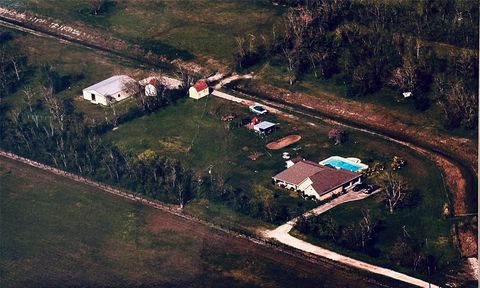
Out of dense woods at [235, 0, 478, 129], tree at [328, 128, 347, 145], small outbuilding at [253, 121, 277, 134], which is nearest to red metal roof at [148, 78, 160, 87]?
dense woods at [235, 0, 478, 129]

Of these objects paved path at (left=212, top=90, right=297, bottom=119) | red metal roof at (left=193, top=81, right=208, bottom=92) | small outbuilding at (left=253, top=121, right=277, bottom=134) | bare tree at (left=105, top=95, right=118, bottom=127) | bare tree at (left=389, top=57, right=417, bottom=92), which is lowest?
bare tree at (left=105, top=95, right=118, bottom=127)

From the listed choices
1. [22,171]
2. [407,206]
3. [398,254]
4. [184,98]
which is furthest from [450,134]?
[22,171]

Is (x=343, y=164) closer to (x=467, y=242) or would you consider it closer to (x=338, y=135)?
(x=338, y=135)

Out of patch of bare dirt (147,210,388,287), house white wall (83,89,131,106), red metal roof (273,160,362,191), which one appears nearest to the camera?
patch of bare dirt (147,210,388,287)

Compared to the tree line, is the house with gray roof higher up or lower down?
higher up

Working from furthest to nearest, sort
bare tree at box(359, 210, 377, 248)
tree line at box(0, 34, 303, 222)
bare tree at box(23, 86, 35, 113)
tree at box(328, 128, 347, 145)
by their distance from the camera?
bare tree at box(23, 86, 35, 113), tree at box(328, 128, 347, 145), tree line at box(0, 34, 303, 222), bare tree at box(359, 210, 377, 248)

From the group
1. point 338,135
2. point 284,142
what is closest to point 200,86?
point 284,142

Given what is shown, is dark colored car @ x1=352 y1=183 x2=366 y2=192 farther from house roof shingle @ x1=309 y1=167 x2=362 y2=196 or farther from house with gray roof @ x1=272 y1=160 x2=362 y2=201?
house roof shingle @ x1=309 y1=167 x2=362 y2=196
